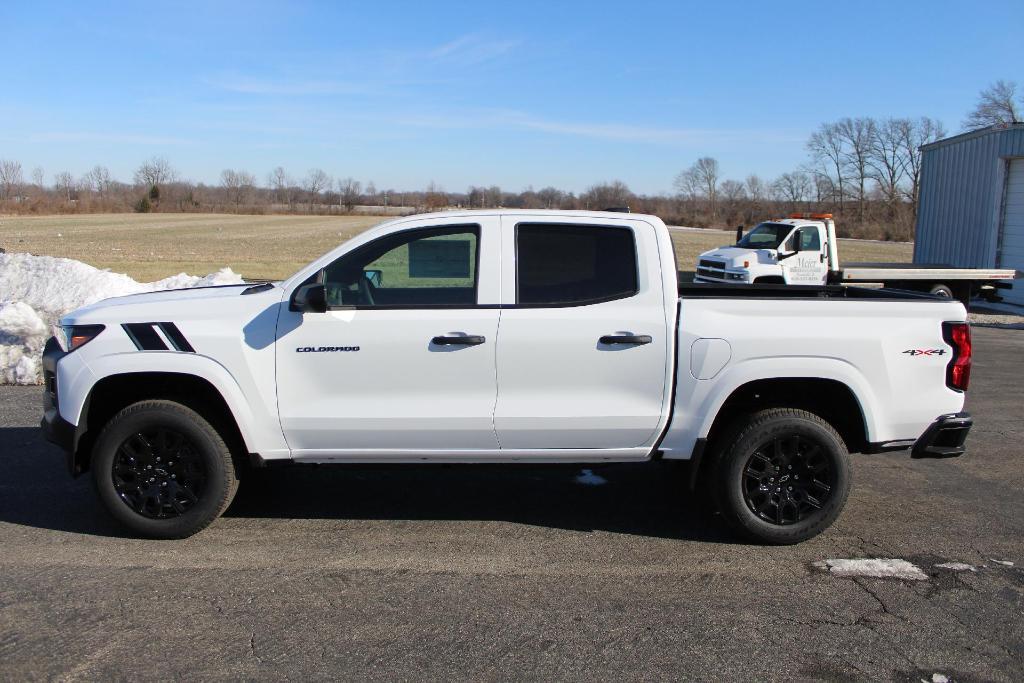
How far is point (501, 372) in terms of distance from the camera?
186 inches

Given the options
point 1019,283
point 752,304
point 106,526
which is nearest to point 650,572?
point 752,304

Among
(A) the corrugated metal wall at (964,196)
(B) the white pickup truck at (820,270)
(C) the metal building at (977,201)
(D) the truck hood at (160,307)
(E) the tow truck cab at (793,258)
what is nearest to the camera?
(D) the truck hood at (160,307)

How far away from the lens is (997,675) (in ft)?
11.5

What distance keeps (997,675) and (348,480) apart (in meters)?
4.14

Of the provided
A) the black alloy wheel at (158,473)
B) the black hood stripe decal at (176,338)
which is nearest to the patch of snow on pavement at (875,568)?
the black alloy wheel at (158,473)

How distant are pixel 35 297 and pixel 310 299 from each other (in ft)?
24.2

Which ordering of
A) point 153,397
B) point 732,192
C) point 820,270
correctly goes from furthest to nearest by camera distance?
point 732,192
point 820,270
point 153,397

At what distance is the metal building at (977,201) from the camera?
2070 cm

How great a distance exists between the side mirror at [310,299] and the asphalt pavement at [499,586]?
135cm

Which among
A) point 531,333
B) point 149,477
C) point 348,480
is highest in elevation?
point 531,333

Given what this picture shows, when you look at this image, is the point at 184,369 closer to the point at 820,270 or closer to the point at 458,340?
the point at 458,340

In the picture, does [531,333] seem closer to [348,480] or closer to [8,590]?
[348,480]

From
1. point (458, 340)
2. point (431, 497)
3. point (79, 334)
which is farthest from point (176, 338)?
point (431, 497)

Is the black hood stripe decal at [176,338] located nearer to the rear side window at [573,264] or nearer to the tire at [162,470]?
the tire at [162,470]
